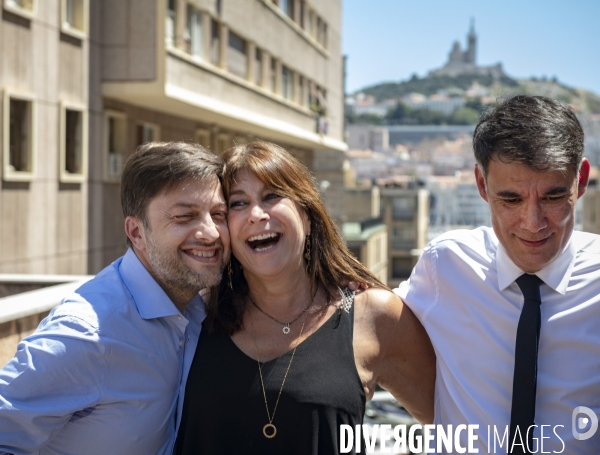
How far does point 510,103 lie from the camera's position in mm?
3186

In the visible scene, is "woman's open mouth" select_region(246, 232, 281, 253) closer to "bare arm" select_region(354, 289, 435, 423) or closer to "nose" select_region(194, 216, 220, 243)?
"nose" select_region(194, 216, 220, 243)

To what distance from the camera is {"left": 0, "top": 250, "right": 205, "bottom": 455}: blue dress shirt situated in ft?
9.77

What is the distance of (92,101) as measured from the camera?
17.1m

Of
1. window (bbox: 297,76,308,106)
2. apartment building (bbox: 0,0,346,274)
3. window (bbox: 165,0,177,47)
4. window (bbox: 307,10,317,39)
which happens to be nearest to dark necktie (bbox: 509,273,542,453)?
apartment building (bbox: 0,0,346,274)

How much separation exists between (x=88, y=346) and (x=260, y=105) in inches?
878

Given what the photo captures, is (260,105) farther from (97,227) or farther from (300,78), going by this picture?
(97,227)

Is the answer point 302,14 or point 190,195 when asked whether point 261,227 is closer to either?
point 190,195

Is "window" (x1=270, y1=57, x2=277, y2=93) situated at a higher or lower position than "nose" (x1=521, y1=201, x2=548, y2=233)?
higher

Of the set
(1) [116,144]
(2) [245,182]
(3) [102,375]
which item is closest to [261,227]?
(2) [245,182]

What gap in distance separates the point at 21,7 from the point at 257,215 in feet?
41.7

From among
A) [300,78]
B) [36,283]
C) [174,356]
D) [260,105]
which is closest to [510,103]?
[174,356]

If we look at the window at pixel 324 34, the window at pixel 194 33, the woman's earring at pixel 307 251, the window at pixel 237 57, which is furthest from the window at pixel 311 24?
the woman's earring at pixel 307 251

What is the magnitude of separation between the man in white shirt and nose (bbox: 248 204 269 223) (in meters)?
0.87

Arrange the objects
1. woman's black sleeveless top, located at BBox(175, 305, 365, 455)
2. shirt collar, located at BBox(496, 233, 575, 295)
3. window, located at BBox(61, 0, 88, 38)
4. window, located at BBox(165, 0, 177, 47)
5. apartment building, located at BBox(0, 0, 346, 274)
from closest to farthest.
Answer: shirt collar, located at BBox(496, 233, 575, 295)
woman's black sleeveless top, located at BBox(175, 305, 365, 455)
apartment building, located at BBox(0, 0, 346, 274)
window, located at BBox(61, 0, 88, 38)
window, located at BBox(165, 0, 177, 47)
